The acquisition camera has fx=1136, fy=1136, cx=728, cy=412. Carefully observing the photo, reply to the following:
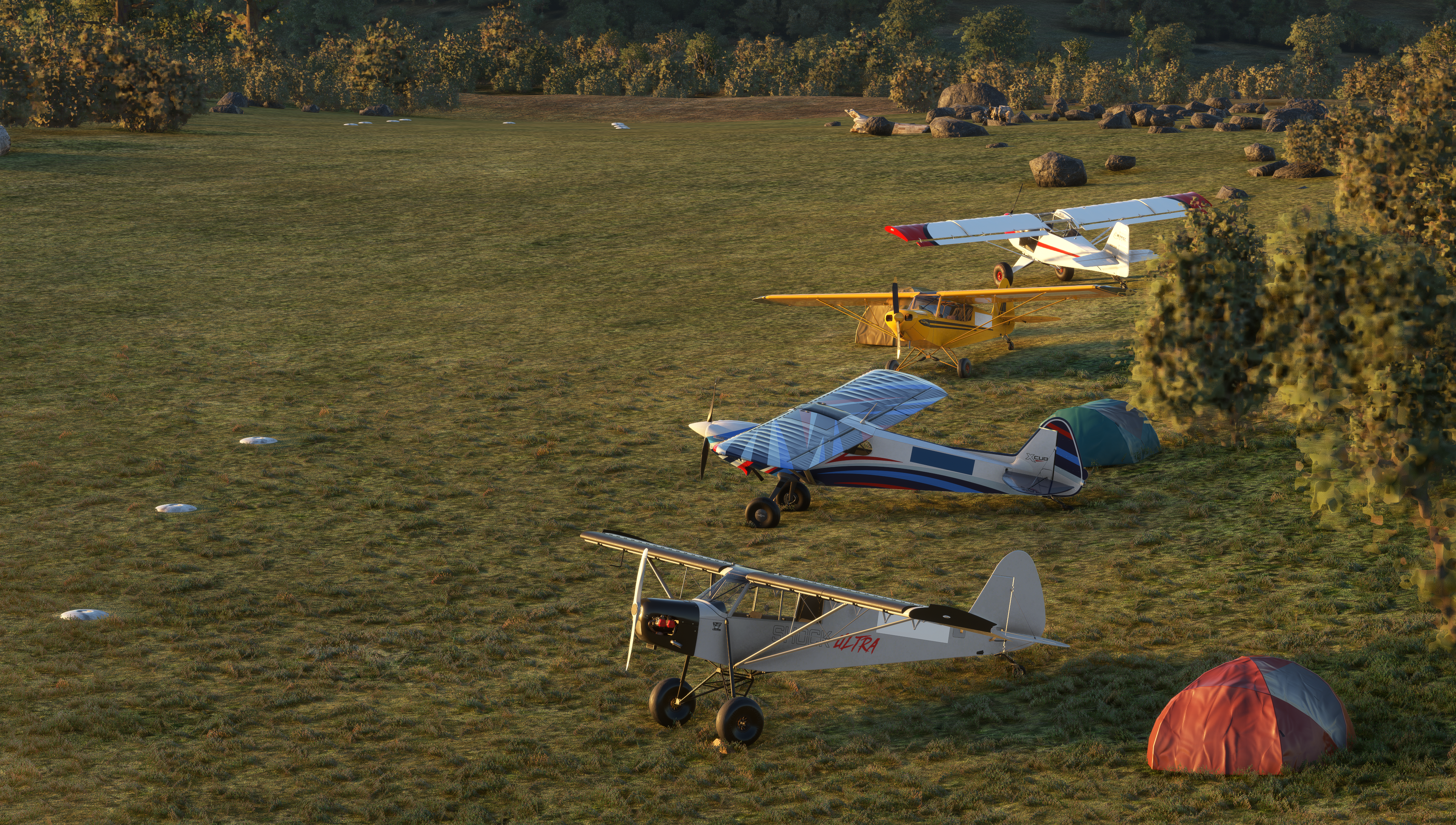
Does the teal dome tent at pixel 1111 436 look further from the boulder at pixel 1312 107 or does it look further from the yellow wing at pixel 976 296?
the boulder at pixel 1312 107

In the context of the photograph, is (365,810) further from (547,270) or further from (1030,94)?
(1030,94)

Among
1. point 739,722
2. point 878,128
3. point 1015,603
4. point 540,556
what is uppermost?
point 878,128

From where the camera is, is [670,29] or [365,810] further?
[670,29]

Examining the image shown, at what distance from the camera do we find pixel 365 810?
11.1 metres

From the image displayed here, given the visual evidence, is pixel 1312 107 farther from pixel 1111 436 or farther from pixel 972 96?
pixel 1111 436

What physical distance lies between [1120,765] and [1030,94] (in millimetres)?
64802

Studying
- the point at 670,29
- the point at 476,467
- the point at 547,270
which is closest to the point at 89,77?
the point at 547,270

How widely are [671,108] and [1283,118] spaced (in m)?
37.3

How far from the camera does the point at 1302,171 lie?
43438 millimetres

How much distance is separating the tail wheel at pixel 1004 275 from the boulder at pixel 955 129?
91.4 ft

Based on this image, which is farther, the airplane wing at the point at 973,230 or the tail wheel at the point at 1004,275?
the tail wheel at the point at 1004,275

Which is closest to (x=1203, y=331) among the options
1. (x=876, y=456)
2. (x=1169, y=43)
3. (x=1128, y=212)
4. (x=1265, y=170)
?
(x=876, y=456)

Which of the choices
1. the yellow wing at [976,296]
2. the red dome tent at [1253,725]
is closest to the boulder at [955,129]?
the yellow wing at [976,296]

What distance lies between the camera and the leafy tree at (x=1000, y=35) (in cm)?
11619
